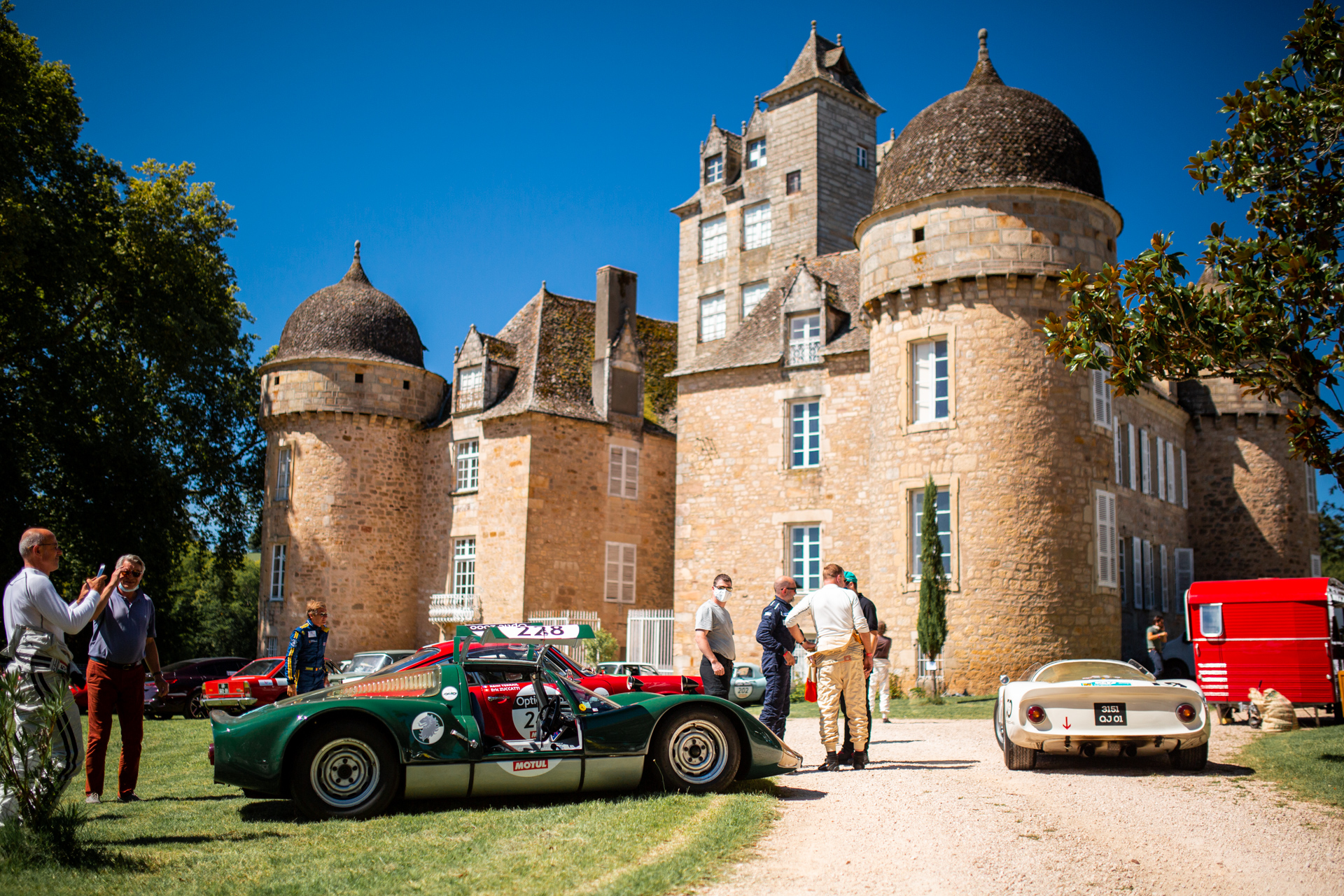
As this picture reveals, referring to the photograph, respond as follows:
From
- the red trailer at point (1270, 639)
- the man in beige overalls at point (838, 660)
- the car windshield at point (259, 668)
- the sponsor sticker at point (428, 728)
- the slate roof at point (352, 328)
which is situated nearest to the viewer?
the sponsor sticker at point (428, 728)

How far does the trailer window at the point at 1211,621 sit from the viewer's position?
51.9ft

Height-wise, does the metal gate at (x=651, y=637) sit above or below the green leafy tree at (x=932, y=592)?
below

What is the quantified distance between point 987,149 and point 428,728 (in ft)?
56.8

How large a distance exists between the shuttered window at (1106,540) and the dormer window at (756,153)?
2108 cm

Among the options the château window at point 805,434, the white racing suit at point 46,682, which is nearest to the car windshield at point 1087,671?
the white racing suit at point 46,682

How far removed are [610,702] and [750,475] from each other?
18.3m


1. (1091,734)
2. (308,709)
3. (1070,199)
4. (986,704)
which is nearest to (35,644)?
(308,709)

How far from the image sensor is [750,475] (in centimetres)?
2633

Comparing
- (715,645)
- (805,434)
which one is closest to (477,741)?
(715,645)

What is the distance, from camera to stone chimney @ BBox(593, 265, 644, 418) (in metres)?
30.7

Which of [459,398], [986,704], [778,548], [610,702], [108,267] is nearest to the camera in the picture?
[610,702]

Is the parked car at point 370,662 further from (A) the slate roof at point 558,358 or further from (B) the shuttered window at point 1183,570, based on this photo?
(B) the shuttered window at point 1183,570

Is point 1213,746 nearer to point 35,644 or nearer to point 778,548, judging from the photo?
point 35,644

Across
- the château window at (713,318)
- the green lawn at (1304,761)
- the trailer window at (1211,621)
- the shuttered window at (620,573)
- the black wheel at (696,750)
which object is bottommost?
the green lawn at (1304,761)
